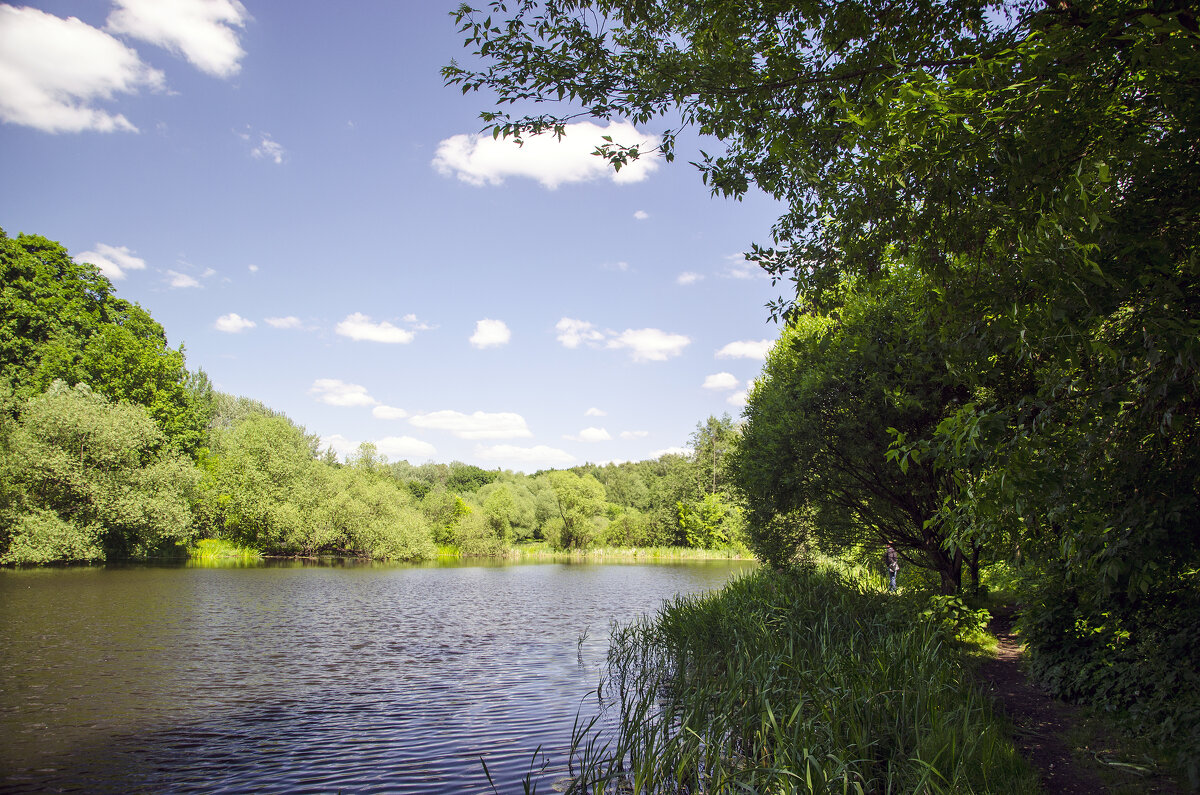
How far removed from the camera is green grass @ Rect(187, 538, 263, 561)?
39178 mm

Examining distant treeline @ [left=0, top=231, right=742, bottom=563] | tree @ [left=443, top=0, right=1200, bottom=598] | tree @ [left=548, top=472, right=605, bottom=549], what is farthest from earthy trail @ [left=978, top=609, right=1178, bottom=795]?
tree @ [left=548, top=472, right=605, bottom=549]

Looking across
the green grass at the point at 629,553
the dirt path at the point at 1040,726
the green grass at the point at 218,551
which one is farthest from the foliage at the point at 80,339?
the dirt path at the point at 1040,726

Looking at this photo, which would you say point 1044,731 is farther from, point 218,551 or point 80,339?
point 80,339

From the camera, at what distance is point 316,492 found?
1783 inches

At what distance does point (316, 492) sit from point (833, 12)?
4618cm

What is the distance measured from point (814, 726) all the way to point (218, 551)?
4417 centimetres

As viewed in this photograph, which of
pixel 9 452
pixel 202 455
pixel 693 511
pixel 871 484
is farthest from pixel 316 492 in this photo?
pixel 871 484

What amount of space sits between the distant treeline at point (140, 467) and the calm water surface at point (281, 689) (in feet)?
29.3

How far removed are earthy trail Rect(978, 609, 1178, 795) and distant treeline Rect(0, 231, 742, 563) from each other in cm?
1026

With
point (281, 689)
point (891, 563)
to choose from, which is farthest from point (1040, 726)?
point (891, 563)

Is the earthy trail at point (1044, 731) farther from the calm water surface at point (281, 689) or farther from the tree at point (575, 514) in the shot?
the tree at point (575, 514)

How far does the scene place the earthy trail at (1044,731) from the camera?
204 inches

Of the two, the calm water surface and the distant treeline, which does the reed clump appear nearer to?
the calm water surface

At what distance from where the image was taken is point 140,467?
34.8 meters
